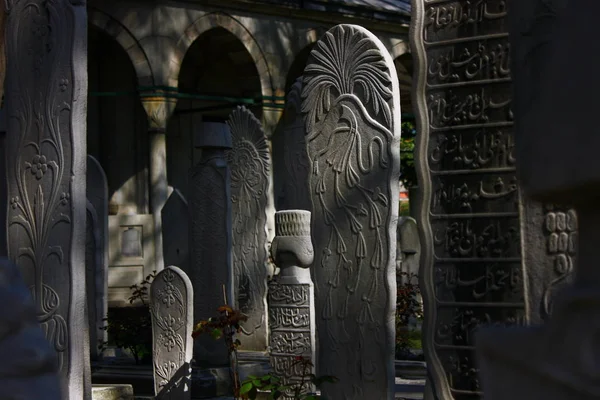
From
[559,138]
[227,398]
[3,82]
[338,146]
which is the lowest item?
[227,398]

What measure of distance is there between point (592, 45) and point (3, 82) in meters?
6.87

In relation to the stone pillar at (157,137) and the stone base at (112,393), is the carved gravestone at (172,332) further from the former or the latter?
the stone pillar at (157,137)

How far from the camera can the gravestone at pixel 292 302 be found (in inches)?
328

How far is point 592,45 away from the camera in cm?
127

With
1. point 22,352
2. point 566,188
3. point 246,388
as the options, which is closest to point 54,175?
point 246,388

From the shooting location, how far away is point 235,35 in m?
20.5

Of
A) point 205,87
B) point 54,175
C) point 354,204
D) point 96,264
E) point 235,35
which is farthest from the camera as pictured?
point 205,87

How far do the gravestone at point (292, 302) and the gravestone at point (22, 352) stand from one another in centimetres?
633

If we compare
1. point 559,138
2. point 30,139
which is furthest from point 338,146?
point 559,138

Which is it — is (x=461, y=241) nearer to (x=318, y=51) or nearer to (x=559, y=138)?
(x=318, y=51)

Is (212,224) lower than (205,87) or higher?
lower

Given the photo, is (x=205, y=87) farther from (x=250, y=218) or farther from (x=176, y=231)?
(x=250, y=218)

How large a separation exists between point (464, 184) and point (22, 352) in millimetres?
4469

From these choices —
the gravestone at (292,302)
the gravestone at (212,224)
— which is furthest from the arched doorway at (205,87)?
the gravestone at (292,302)
